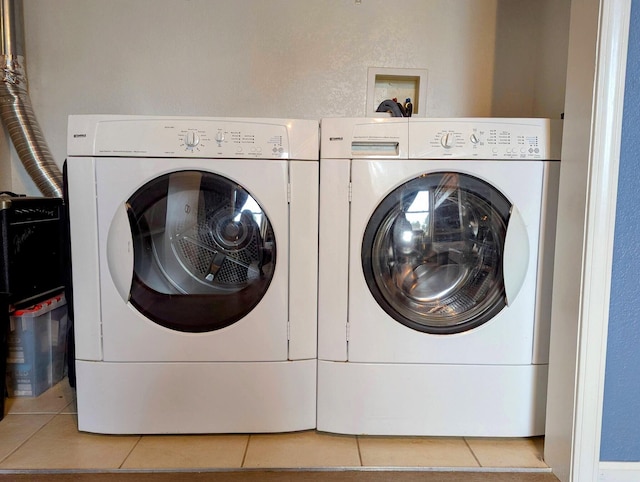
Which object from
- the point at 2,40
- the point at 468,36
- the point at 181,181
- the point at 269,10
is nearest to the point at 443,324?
the point at 181,181

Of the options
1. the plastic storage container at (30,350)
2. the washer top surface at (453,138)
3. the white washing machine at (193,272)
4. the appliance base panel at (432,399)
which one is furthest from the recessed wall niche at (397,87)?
the plastic storage container at (30,350)

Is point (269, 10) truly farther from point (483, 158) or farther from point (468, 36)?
point (483, 158)

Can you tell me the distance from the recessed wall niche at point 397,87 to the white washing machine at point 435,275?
2.40 ft

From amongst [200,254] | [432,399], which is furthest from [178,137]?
[432,399]

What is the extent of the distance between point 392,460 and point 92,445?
0.89 metres

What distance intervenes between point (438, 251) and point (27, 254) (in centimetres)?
141

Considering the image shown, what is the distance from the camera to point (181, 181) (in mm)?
1169

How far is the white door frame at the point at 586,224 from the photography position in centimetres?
97

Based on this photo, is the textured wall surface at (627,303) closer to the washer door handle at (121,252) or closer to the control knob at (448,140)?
the control knob at (448,140)

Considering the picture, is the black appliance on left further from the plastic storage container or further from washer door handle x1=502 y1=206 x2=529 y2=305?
washer door handle x1=502 y1=206 x2=529 y2=305

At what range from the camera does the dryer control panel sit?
3.75ft

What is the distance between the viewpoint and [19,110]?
166cm

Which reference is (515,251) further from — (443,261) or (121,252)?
(121,252)

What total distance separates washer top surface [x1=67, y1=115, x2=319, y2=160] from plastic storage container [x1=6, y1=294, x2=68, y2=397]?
73 centimetres
